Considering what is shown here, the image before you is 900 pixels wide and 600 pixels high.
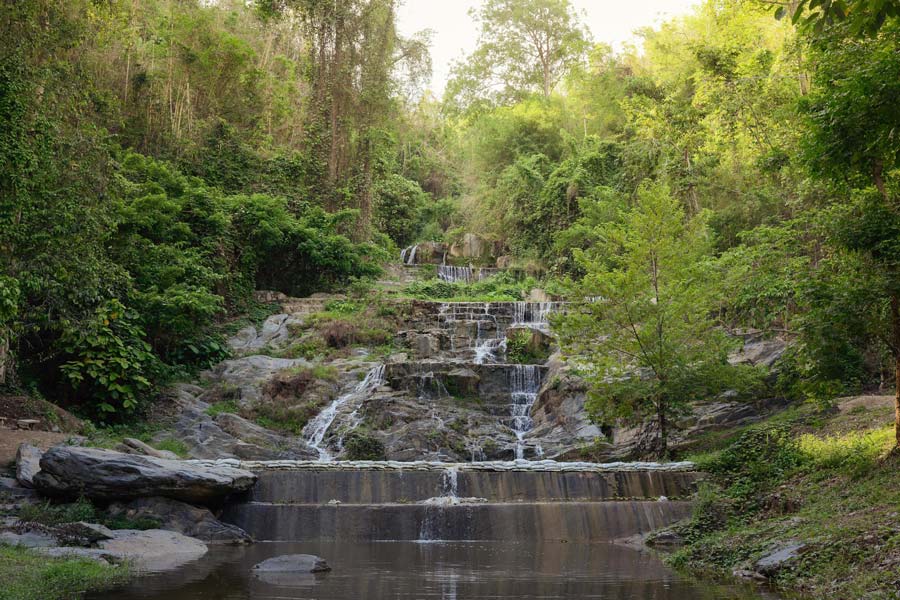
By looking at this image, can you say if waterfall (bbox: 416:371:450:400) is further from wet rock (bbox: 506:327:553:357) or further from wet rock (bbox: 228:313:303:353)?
wet rock (bbox: 228:313:303:353)

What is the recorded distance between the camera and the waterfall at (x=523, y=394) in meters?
16.6

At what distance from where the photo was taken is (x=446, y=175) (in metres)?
43.2

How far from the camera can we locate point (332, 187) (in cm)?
2812

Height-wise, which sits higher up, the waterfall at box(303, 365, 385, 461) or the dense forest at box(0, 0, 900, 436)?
the dense forest at box(0, 0, 900, 436)

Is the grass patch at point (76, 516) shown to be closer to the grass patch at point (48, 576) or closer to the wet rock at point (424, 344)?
the grass patch at point (48, 576)

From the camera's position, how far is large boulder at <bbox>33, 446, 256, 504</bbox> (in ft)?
32.2

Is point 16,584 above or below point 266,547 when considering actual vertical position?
above

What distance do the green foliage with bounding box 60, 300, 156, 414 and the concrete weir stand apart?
13.2ft

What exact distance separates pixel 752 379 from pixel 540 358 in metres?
6.64

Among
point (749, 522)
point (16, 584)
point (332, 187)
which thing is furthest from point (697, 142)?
point (16, 584)

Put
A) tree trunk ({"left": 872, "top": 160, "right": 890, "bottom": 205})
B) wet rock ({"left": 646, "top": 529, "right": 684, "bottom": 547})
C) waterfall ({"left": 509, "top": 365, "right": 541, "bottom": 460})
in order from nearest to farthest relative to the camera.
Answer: tree trunk ({"left": 872, "top": 160, "right": 890, "bottom": 205})
wet rock ({"left": 646, "top": 529, "right": 684, "bottom": 547})
waterfall ({"left": 509, "top": 365, "right": 541, "bottom": 460})

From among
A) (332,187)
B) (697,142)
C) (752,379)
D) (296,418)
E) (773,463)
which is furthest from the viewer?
(332,187)

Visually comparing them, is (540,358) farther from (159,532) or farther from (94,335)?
(159,532)

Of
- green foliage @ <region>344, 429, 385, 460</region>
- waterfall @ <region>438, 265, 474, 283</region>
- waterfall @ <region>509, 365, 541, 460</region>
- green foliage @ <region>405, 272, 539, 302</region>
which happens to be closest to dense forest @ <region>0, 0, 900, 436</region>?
green foliage @ <region>405, 272, 539, 302</region>
